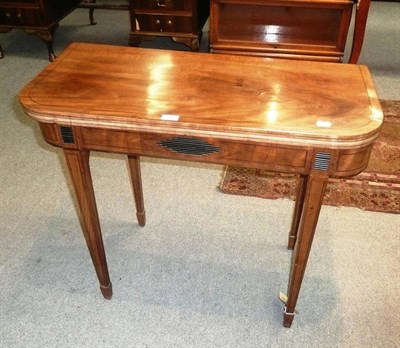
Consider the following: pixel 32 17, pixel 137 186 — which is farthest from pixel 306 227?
pixel 32 17

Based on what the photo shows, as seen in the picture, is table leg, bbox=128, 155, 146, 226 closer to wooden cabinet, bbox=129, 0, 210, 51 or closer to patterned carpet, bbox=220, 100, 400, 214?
patterned carpet, bbox=220, 100, 400, 214

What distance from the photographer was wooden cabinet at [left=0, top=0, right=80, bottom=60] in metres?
3.04

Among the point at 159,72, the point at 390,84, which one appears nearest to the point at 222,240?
the point at 159,72

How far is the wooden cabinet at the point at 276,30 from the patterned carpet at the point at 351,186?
0.78 meters

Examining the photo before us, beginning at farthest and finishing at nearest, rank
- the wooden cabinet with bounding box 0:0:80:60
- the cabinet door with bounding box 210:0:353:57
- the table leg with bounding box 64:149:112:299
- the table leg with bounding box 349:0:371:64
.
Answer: the wooden cabinet with bounding box 0:0:80:60 → the cabinet door with bounding box 210:0:353:57 → the table leg with bounding box 349:0:371:64 → the table leg with bounding box 64:149:112:299

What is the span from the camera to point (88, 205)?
1280 millimetres

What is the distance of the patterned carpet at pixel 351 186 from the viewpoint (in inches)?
77.4

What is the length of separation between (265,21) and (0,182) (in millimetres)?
1819

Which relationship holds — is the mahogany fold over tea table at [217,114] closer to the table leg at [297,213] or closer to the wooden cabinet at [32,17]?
the table leg at [297,213]

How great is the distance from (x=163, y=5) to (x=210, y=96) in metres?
2.00

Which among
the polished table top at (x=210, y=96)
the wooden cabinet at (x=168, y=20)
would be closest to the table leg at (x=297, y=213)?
the polished table top at (x=210, y=96)

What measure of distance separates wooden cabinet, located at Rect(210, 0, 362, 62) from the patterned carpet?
0.78 meters

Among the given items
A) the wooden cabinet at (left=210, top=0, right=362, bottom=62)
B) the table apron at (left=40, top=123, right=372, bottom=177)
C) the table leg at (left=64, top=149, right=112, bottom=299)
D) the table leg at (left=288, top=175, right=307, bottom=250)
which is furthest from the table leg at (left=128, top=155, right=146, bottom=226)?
the wooden cabinet at (left=210, top=0, right=362, bottom=62)

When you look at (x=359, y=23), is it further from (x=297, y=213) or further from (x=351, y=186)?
(x=297, y=213)
